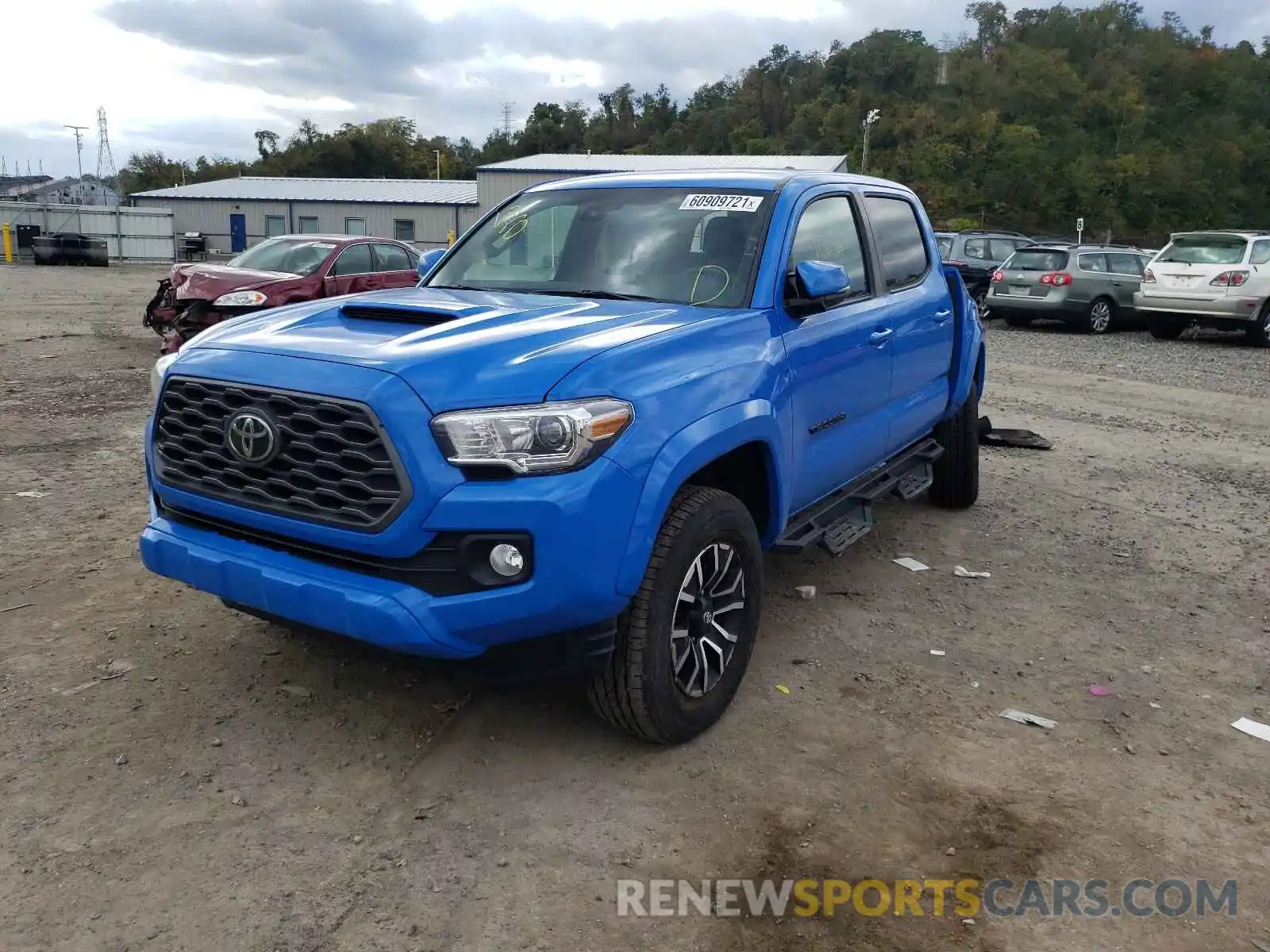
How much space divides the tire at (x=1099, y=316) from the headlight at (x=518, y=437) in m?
17.1

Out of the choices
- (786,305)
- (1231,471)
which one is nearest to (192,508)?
(786,305)

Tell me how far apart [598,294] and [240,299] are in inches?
312

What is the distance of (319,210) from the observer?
161 feet

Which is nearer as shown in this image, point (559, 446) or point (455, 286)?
point (559, 446)

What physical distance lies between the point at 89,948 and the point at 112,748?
103 centimetres

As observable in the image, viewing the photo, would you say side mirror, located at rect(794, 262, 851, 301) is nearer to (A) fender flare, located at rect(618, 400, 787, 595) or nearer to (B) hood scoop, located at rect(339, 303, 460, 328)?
(A) fender flare, located at rect(618, 400, 787, 595)

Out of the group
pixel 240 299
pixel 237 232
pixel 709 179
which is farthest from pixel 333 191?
pixel 709 179

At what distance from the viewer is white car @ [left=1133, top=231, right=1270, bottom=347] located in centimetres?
1552

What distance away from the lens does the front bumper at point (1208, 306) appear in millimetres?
15562

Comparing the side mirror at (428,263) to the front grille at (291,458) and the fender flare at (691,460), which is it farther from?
the fender flare at (691,460)

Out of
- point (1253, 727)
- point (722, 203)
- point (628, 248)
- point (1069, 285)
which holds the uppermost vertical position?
point (722, 203)

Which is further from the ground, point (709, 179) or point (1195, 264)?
point (709, 179)

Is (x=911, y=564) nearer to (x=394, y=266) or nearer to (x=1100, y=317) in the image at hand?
(x=394, y=266)

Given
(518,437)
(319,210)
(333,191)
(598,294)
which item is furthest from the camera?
(333,191)
